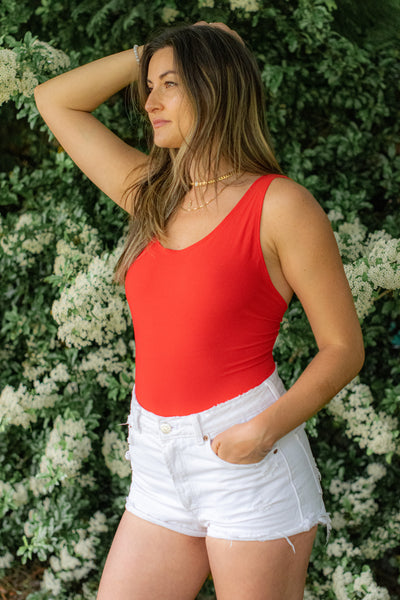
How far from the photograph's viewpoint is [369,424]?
2.30 meters

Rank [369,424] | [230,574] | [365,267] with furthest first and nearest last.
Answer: [369,424], [365,267], [230,574]

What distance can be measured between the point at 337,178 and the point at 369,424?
0.99 metres

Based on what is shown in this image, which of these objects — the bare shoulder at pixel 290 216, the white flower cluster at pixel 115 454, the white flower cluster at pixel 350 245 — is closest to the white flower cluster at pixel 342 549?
the white flower cluster at pixel 115 454

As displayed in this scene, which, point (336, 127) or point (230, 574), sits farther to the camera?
point (336, 127)

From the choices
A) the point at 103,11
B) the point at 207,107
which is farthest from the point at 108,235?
the point at 207,107

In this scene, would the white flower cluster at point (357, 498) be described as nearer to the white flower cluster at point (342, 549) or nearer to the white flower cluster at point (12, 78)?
the white flower cluster at point (342, 549)

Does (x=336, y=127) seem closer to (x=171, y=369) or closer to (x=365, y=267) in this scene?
(x=365, y=267)

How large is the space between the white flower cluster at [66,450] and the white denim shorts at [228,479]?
93 centimetres

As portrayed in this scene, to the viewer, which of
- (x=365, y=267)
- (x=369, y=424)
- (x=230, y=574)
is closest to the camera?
(x=230, y=574)

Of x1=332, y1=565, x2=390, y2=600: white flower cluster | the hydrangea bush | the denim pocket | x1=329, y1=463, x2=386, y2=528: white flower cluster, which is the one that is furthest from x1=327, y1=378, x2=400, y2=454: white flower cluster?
the denim pocket

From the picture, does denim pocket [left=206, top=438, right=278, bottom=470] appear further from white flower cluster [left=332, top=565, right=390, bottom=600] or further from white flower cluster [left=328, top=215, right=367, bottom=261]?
white flower cluster [left=332, top=565, right=390, bottom=600]

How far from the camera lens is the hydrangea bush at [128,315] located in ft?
7.61

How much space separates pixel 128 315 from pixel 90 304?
0.20 metres

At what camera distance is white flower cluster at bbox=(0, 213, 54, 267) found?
2486 millimetres
